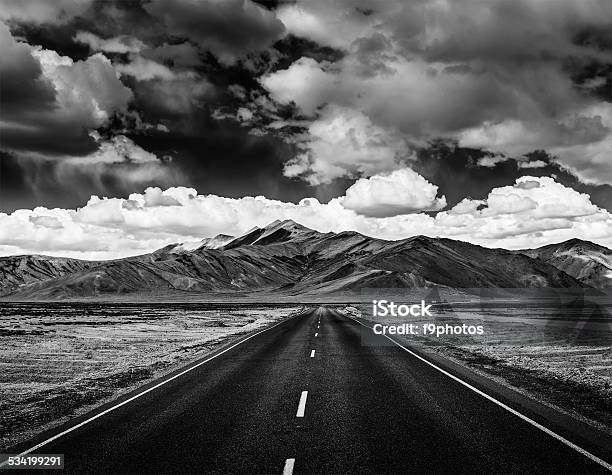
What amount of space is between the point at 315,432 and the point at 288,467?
1.84m

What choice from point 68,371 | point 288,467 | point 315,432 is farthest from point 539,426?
point 68,371

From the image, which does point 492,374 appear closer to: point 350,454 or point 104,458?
point 350,454

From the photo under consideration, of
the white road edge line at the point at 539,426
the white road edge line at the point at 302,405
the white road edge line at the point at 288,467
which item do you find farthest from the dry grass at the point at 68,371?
the white road edge line at the point at 539,426

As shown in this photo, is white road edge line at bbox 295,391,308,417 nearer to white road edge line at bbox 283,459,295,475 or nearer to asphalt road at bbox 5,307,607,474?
asphalt road at bbox 5,307,607,474

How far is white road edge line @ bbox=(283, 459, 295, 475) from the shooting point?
286 inches

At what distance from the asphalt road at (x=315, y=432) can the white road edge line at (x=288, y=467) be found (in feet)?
0.11

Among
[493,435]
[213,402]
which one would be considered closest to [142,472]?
[213,402]

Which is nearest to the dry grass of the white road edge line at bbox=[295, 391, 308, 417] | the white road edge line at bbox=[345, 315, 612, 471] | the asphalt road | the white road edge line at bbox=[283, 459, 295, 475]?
the asphalt road

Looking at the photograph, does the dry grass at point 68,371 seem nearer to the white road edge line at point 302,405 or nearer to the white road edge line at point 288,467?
the white road edge line at point 302,405

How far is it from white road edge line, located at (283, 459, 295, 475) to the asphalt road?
3 centimetres

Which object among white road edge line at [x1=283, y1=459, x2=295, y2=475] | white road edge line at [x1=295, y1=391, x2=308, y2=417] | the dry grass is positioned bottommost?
the dry grass

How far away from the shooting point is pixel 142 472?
7320 mm

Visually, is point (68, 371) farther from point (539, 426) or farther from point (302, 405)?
point (539, 426)

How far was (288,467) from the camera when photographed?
24.5ft
